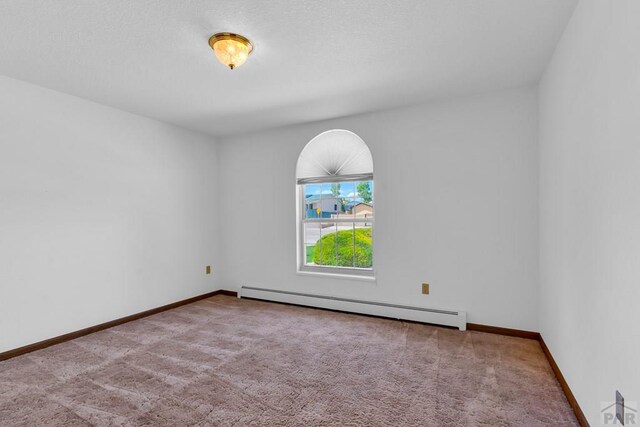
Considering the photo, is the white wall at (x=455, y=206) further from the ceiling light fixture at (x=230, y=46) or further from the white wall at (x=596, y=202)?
the ceiling light fixture at (x=230, y=46)

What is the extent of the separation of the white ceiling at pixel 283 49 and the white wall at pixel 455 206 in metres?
0.32

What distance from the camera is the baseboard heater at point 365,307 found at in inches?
129

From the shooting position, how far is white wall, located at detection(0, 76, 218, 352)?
2738mm

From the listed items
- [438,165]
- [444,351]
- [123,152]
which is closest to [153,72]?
[123,152]

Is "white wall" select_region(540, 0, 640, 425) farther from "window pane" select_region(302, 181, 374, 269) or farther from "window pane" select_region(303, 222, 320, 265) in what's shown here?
"window pane" select_region(303, 222, 320, 265)

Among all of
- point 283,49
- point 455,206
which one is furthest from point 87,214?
point 455,206

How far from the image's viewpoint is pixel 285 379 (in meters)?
2.28

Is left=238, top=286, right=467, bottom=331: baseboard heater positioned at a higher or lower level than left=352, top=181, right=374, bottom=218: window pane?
lower

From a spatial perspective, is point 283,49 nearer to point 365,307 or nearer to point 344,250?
point 344,250

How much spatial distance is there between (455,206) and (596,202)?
175 centimetres

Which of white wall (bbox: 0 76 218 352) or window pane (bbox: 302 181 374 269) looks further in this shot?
window pane (bbox: 302 181 374 269)

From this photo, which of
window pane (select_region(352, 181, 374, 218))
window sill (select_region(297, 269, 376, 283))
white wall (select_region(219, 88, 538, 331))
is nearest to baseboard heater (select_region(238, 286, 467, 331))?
white wall (select_region(219, 88, 538, 331))

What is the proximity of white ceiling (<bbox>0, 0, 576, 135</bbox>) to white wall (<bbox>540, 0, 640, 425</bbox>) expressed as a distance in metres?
0.44

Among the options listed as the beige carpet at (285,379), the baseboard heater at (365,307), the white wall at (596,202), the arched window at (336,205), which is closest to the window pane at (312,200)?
the arched window at (336,205)
